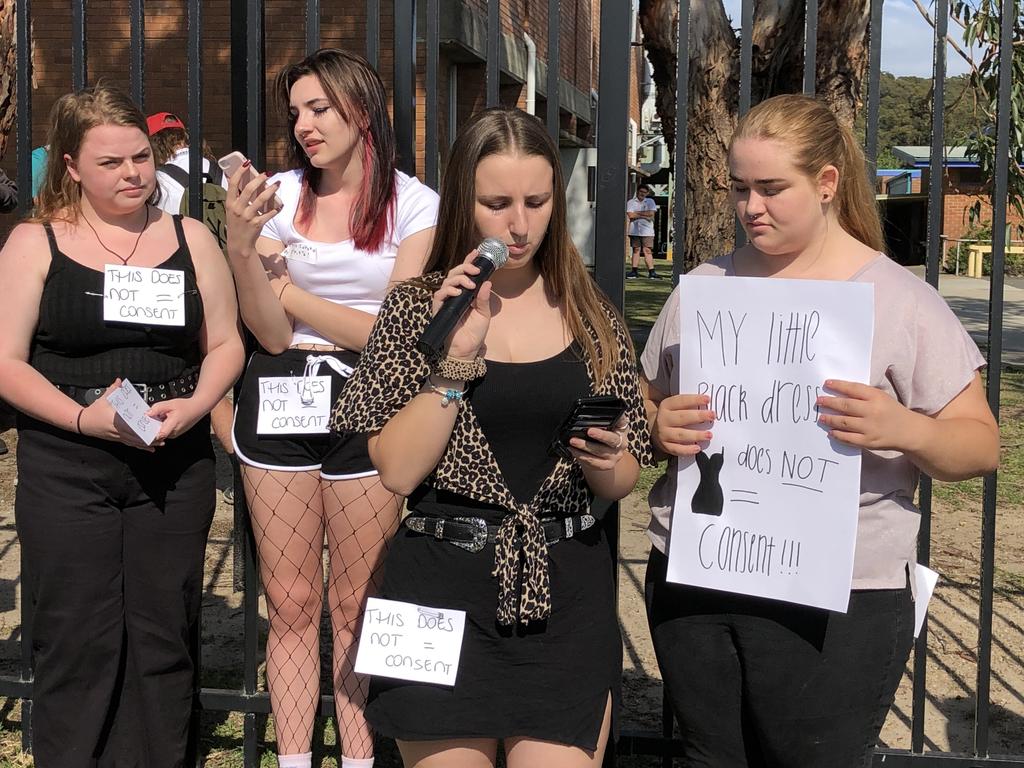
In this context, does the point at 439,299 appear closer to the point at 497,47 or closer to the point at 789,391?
the point at 789,391

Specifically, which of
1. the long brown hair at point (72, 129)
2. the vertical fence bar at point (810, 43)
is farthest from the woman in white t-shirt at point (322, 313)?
the vertical fence bar at point (810, 43)

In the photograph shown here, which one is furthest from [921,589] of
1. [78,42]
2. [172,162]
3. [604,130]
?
[172,162]

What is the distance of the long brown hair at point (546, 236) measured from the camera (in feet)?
7.41

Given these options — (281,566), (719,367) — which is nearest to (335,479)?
(281,566)

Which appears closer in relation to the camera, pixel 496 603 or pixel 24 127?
pixel 496 603

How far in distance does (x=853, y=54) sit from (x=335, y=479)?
5.68 m

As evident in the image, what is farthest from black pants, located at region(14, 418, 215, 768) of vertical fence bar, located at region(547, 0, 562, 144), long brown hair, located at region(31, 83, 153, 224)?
vertical fence bar, located at region(547, 0, 562, 144)

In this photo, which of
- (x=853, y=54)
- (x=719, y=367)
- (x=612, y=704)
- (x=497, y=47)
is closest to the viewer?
(x=719, y=367)

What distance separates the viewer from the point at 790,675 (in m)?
2.22

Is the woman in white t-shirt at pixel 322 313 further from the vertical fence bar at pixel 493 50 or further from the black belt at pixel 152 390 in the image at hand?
the vertical fence bar at pixel 493 50

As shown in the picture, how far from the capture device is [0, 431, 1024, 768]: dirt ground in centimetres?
392

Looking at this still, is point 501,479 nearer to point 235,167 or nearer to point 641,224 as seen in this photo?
point 235,167

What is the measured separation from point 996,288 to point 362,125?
1.76 meters

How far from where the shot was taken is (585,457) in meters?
2.21
